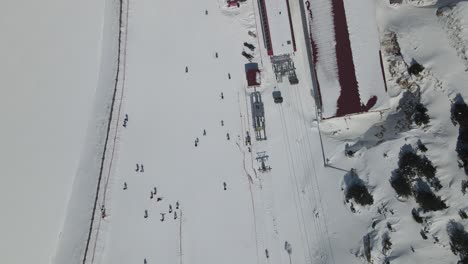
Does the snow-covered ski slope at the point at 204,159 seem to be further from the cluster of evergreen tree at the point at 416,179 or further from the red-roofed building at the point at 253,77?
the cluster of evergreen tree at the point at 416,179

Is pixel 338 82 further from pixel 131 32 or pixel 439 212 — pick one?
pixel 131 32

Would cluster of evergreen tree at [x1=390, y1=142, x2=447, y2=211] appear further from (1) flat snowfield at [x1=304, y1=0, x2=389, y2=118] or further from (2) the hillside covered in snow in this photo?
(1) flat snowfield at [x1=304, y1=0, x2=389, y2=118]

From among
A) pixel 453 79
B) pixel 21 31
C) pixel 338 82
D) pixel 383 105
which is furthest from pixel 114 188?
pixel 453 79

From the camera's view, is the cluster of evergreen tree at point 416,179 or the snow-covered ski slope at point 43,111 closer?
the cluster of evergreen tree at point 416,179

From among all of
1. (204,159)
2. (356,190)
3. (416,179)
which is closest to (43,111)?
(204,159)

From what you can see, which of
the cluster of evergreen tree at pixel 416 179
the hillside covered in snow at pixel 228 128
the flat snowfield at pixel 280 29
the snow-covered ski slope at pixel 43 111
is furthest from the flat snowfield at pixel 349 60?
the snow-covered ski slope at pixel 43 111
